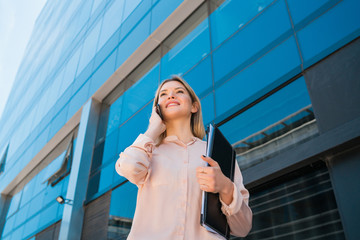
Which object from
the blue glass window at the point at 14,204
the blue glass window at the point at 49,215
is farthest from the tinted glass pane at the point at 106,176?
the blue glass window at the point at 14,204

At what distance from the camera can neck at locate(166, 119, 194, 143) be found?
76.7 inches

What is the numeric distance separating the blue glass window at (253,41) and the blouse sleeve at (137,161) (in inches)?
175

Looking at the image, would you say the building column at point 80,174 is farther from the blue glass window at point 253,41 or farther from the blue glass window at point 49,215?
the blue glass window at point 253,41

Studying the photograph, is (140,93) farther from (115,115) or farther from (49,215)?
(49,215)

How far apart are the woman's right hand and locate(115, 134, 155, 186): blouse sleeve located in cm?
5

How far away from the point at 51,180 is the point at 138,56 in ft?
22.4

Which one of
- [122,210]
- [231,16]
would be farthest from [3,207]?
[231,16]

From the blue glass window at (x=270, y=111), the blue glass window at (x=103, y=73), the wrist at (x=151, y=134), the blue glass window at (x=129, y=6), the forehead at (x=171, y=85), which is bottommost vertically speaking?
the wrist at (x=151, y=134)

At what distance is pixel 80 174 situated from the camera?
394 inches

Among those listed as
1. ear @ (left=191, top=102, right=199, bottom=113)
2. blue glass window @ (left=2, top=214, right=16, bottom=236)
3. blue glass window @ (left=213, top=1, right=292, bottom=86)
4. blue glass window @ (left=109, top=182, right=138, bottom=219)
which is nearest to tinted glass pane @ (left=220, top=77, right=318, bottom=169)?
blue glass window @ (left=213, top=1, right=292, bottom=86)

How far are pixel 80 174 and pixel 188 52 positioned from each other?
5487mm

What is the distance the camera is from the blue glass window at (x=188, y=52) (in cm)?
745

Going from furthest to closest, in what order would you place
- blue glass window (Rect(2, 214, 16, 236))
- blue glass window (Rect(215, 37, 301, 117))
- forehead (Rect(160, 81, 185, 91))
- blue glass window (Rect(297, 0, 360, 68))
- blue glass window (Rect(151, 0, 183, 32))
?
blue glass window (Rect(2, 214, 16, 236)) < blue glass window (Rect(151, 0, 183, 32)) < blue glass window (Rect(215, 37, 301, 117)) < blue glass window (Rect(297, 0, 360, 68)) < forehead (Rect(160, 81, 185, 91))

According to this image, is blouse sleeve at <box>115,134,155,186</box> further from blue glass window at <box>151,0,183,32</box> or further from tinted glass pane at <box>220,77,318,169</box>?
blue glass window at <box>151,0,183,32</box>
